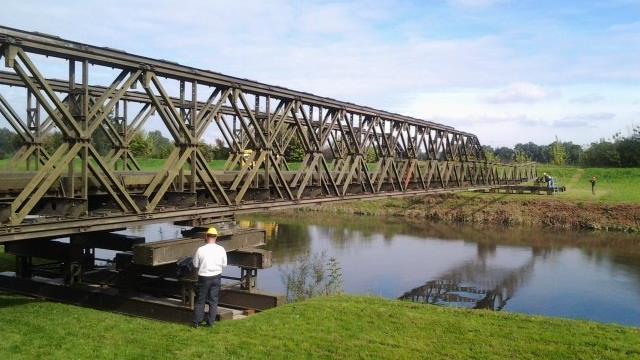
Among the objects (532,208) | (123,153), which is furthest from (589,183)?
(123,153)

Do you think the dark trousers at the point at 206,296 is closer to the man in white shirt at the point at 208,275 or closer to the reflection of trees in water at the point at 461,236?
the man in white shirt at the point at 208,275

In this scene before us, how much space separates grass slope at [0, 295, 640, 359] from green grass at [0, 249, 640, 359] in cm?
2

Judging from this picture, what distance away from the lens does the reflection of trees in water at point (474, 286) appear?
2294cm

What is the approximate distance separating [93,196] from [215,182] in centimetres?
286

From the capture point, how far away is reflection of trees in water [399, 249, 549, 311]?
2294 centimetres

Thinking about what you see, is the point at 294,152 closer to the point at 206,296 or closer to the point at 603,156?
the point at 206,296

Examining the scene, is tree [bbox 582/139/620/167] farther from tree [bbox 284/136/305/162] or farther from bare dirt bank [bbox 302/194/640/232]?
tree [bbox 284/136/305/162]

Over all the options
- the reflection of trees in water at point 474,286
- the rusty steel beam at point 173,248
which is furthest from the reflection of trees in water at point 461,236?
the rusty steel beam at point 173,248

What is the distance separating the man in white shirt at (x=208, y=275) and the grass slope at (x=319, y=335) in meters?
0.39

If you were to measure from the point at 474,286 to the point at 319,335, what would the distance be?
17.8 meters

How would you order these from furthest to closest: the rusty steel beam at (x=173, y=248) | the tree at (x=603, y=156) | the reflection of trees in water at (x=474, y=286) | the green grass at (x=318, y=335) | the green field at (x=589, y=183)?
1. the tree at (x=603, y=156)
2. the green field at (x=589, y=183)
3. the reflection of trees in water at (x=474, y=286)
4. the rusty steel beam at (x=173, y=248)
5. the green grass at (x=318, y=335)

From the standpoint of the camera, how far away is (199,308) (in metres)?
11.2

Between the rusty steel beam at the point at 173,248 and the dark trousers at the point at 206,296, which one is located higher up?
the rusty steel beam at the point at 173,248

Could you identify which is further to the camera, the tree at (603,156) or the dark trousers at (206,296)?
the tree at (603,156)
